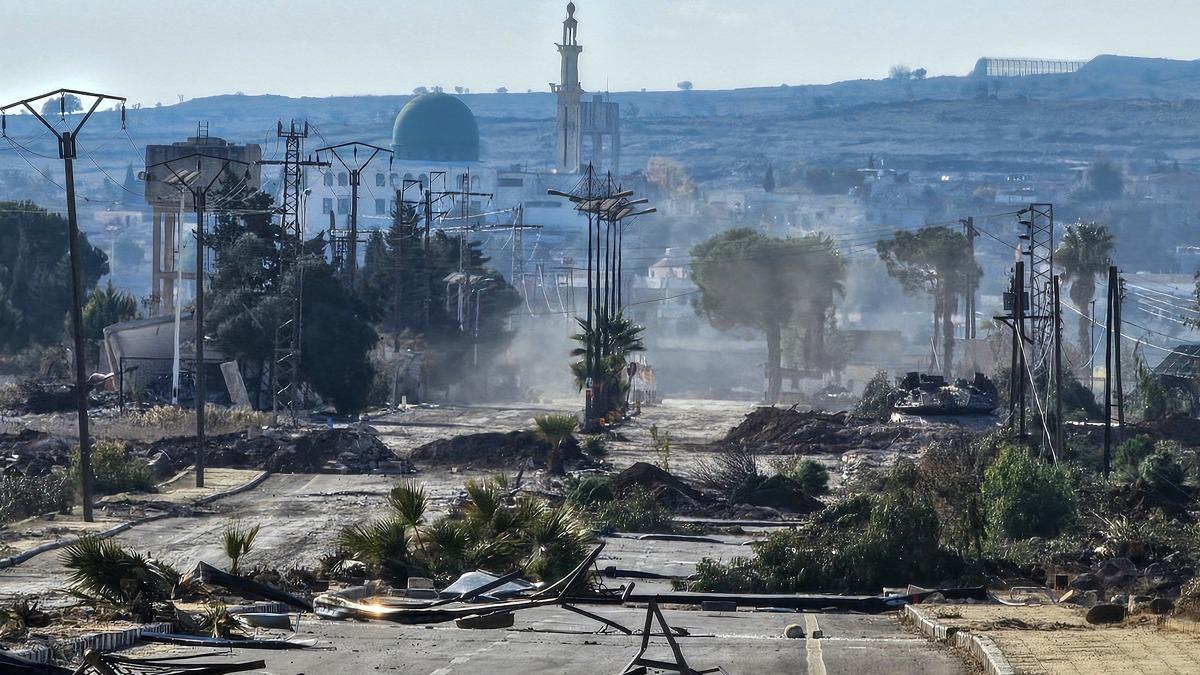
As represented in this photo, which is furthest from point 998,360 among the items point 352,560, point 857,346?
point 352,560

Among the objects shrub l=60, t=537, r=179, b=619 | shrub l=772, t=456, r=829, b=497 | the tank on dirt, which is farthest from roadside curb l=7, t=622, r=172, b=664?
the tank on dirt

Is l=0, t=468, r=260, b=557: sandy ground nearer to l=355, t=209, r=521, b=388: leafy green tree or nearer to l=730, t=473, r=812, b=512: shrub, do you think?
l=730, t=473, r=812, b=512: shrub

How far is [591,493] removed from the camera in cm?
3469

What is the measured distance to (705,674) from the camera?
1234 centimetres

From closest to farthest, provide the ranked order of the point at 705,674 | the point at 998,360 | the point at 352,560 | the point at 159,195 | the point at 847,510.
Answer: the point at 705,674 → the point at 352,560 → the point at 847,510 → the point at 159,195 → the point at 998,360

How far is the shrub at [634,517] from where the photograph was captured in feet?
102

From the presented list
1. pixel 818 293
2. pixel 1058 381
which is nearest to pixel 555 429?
pixel 1058 381

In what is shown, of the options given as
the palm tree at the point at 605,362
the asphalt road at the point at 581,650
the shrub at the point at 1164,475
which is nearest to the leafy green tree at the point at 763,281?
the palm tree at the point at 605,362

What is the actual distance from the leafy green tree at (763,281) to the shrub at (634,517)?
94.1m

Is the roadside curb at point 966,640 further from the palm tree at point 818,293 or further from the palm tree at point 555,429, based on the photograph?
the palm tree at point 818,293

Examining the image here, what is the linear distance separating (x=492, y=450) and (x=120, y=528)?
17.8 metres

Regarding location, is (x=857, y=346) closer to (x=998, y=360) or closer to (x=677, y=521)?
(x=998, y=360)

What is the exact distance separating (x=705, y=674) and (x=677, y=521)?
20.2 m

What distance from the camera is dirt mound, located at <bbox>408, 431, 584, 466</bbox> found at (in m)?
46.1
